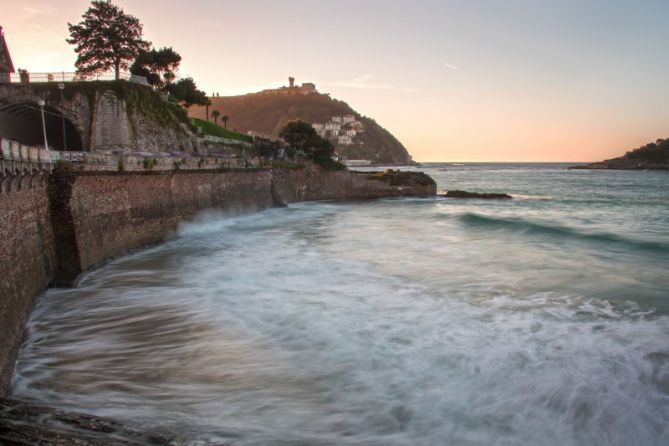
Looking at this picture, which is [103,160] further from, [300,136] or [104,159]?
[300,136]

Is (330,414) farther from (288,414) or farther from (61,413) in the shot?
(61,413)

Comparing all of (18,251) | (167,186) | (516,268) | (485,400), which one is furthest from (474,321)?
(167,186)

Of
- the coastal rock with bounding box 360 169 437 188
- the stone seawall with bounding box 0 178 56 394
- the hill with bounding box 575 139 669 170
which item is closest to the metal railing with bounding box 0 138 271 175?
the stone seawall with bounding box 0 178 56 394

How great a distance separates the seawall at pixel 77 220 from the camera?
9.73 meters

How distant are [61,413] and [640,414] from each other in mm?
8195

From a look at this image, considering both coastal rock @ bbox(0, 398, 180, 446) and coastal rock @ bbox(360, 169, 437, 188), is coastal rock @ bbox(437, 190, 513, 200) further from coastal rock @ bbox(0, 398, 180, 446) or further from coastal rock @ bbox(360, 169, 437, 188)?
coastal rock @ bbox(0, 398, 180, 446)

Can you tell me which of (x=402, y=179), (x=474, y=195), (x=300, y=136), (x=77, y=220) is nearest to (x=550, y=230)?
(x=474, y=195)

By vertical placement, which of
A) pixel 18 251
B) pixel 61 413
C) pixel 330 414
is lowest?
pixel 330 414

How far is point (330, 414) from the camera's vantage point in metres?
7.02

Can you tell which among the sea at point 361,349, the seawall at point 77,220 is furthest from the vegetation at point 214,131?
the sea at point 361,349

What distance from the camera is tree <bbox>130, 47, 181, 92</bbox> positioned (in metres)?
37.4

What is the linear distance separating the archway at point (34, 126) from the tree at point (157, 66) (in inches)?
401

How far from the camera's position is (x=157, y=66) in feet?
127

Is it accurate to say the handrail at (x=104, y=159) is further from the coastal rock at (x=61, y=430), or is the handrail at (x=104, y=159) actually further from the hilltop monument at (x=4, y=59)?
the hilltop monument at (x=4, y=59)
